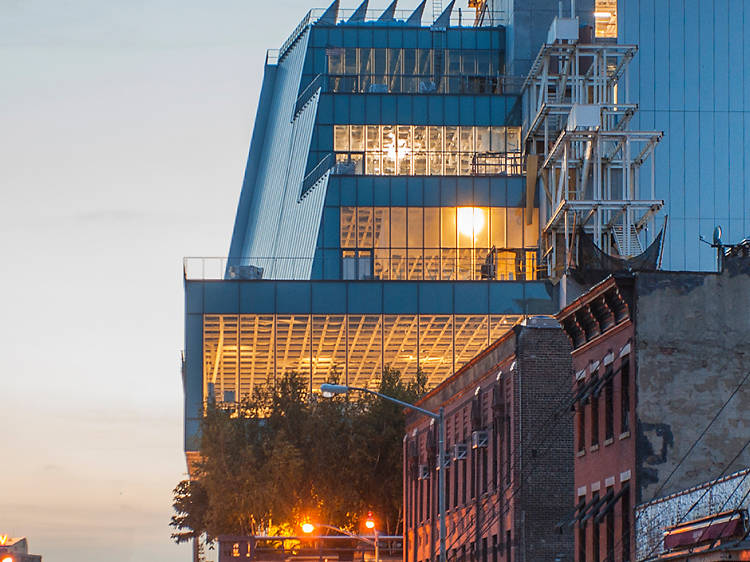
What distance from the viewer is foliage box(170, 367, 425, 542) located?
81.6m

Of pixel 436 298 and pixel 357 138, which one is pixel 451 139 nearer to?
pixel 357 138

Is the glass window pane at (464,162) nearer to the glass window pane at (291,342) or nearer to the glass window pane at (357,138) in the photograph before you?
the glass window pane at (357,138)

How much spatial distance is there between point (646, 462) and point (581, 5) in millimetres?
81112

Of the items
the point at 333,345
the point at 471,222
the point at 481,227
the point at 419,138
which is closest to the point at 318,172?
the point at 419,138

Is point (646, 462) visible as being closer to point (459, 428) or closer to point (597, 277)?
point (597, 277)

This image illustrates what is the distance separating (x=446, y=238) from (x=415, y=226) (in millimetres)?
2320

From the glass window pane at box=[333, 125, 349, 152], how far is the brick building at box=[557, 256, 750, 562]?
7771 centimetres

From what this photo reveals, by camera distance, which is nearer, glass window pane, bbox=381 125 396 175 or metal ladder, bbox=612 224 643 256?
metal ladder, bbox=612 224 643 256

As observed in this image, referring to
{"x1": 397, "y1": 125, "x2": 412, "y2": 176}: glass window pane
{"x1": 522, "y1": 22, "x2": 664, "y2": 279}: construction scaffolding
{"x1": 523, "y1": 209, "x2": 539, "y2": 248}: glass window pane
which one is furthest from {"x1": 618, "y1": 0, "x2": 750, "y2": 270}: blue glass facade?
{"x1": 397, "y1": 125, "x2": 412, "y2": 176}: glass window pane

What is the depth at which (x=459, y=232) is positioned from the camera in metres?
110

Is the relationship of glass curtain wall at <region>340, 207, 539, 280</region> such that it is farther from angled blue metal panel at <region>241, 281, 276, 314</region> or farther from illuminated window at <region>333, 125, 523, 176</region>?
angled blue metal panel at <region>241, 281, 276, 314</region>

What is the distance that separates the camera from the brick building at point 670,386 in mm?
38562

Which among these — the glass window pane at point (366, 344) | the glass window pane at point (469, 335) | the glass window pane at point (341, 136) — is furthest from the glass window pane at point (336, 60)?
the glass window pane at point (469, 335)

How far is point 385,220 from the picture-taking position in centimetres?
11094
